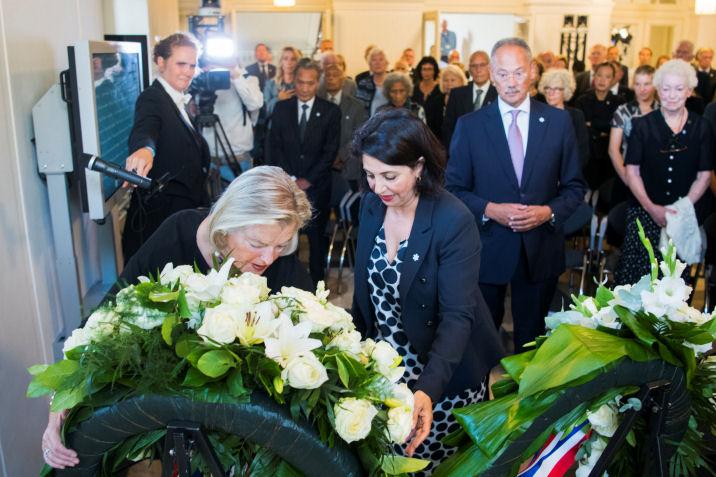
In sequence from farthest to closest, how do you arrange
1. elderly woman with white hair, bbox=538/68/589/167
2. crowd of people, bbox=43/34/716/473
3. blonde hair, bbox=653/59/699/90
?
elderly woman with white hair, bbox=538/68/589/167, blonde hair, bbox=653/59/699/90, crowd of people, bbox=43/34/716/473

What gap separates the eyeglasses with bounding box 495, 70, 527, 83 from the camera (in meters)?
3.26

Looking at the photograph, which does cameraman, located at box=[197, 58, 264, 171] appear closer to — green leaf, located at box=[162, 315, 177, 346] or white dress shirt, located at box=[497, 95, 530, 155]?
white dress shirt, located at box=[497, 95, 530, 155]

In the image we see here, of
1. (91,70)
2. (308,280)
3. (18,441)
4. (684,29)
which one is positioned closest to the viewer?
(308,280)

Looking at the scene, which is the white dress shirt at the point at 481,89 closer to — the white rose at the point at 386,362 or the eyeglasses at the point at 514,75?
the eyeglasses at the point at 514,75

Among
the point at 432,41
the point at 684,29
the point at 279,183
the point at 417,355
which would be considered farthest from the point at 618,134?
the point at 684,29

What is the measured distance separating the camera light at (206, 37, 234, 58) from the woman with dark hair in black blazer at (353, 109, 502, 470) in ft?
12.5

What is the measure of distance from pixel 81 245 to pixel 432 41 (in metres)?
8.89

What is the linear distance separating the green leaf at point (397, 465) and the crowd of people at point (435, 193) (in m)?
0.19

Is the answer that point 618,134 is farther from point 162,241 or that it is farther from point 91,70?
point 162,241

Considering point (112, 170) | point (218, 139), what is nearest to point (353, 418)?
point (112, 170)

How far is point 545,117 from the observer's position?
10.9 ft

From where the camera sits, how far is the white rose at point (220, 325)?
1182 millimetres

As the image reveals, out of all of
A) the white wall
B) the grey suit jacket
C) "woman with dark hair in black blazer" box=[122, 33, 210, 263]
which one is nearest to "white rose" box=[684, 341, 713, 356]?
the white wall

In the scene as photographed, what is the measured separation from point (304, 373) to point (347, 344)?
168mm
